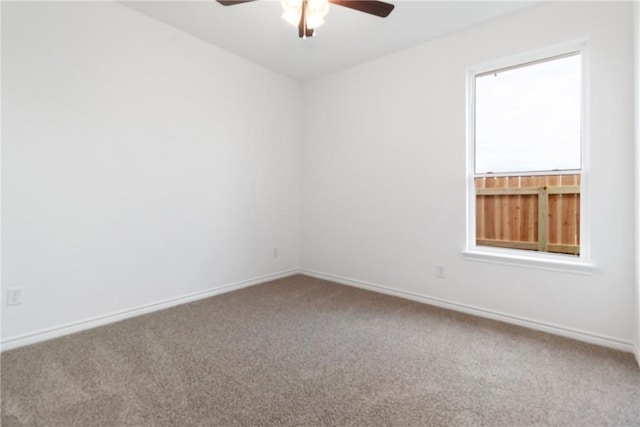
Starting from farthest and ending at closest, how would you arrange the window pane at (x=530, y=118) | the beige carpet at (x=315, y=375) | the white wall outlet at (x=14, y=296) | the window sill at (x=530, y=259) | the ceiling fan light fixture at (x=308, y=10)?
the window pane at (x=530, y=118), the window sill at (x=530, y=259), the white wall outlet at (x=14, y=296), the ceiling fan light fixture at (x=308, y=10), the beige carpet at (x=315, y=375)

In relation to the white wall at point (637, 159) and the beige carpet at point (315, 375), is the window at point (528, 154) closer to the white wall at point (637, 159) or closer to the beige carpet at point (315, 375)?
the white wall at point (637, 159)

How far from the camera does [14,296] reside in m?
2.09

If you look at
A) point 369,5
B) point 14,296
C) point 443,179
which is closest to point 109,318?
point 14,296

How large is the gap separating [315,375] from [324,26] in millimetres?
2878

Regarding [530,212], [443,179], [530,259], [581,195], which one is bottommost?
[530,259]

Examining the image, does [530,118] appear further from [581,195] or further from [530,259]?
[530,259]

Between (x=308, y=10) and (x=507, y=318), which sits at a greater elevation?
(x=308, y=10)

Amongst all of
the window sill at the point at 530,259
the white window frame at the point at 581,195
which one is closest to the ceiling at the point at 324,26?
the white window frame at the point at 581,195

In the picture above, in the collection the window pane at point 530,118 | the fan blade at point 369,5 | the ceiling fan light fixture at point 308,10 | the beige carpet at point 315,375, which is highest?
the fan blade at point 369,5

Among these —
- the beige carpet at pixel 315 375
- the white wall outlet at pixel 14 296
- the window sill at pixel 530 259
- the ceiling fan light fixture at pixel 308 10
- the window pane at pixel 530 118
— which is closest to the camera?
the beige carpet at pixel 315 375

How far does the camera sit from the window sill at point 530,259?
228cm

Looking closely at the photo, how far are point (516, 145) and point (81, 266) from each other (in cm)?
378

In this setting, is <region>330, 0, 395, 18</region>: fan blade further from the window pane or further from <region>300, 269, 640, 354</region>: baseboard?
<region>300, 269, 640, 354</region>: baseboard

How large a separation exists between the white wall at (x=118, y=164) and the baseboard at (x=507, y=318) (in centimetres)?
144
